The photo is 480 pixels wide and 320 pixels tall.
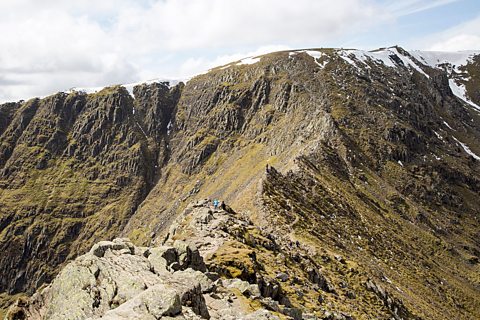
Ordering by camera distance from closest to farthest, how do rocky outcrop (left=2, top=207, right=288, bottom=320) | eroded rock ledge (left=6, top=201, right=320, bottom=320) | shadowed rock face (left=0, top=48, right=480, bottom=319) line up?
rocky outcrop (left=2, top=207, right=288, bottom=320), eroded rock ledge (left=6, top=201, right=320, bottom=320), shadowed rock face (left=0, top=48, right=480, bottom=319)

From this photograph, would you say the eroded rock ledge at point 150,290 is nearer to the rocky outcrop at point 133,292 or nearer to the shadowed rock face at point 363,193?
the rocky outcrop at point 133,292

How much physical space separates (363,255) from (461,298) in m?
29.4

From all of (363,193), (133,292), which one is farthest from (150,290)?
(363,193)

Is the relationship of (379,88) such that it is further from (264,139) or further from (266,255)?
(266,255)

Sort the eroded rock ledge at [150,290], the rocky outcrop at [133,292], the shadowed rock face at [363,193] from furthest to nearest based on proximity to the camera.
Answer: the shadowed rock face at [363,193] < the eroded rock ledge at [150,290] < the rocky outcrop at [133,292]

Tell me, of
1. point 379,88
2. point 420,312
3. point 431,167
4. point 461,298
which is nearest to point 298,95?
point 379,88

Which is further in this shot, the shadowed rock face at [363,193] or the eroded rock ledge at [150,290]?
the shadowed rock face at [363,193]

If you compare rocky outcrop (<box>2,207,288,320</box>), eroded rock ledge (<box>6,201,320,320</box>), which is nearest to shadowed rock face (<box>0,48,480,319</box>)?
eroded rock ledge (<box>6,201,320,320</box>)

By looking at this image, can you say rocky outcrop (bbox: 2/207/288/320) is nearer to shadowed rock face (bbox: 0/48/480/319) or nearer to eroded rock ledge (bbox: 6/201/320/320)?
eroded rock ledge (bbox: 6/201/320/320)

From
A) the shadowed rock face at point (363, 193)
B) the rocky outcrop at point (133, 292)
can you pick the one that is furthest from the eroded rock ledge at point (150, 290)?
the shadowed rock face at point (363, 193)

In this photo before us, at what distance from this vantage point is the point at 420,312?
204ft

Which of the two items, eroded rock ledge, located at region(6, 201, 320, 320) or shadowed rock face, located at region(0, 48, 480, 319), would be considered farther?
shadowed rock face, located at region(0, 48, 480, 319)

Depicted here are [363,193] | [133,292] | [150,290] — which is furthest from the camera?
[363,193]

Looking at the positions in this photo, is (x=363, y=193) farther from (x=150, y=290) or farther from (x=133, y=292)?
(x=150, y=290)
